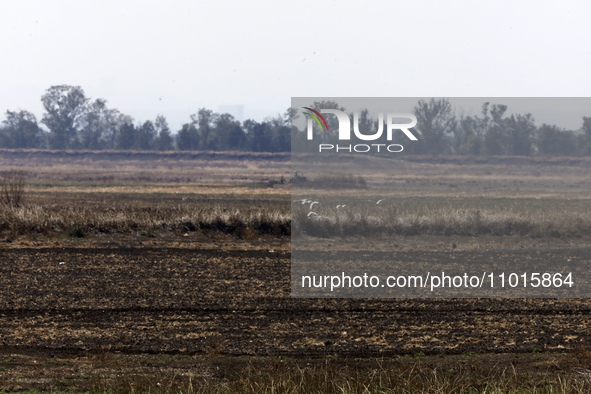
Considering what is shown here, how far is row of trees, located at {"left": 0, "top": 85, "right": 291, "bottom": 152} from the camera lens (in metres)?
106

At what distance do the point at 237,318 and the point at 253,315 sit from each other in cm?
40

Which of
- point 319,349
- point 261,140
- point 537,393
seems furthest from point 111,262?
point 261,140

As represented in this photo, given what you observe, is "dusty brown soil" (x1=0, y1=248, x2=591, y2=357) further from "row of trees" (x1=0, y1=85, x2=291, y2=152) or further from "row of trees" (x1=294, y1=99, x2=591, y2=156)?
"row of trees" (x1=0, y1=85, x2=291, y2=152)

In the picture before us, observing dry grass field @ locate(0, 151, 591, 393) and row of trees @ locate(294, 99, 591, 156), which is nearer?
dry grass field @ locate(0, 151, 591, 393)

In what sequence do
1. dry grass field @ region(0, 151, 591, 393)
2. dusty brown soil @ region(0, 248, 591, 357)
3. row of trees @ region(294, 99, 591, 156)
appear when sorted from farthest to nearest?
row of trees @ region(294, 99, 591, 156)
dusty brown soil @ region(0, 248, 591, 357)
dry grass field @ region(0, 151, 591, 393)

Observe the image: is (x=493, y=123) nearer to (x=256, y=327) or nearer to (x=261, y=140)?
(x=256, y=327)

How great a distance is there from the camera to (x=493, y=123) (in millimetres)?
55312

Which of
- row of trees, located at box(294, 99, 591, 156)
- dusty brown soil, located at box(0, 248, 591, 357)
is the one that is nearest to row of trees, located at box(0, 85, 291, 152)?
row of trees, located at box(294, 99, 591, 156)

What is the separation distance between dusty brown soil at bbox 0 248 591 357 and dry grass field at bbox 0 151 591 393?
43 mm

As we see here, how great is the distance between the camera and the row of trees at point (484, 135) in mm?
49344

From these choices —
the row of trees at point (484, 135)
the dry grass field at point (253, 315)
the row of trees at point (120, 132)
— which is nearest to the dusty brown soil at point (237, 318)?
the dry grass field at point (253, 315)

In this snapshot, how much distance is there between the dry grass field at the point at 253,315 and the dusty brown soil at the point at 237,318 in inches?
1.7

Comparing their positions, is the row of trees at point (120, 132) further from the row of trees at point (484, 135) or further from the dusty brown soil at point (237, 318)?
the dusty brown soil at point (237, 318)

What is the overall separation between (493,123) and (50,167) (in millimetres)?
62053
